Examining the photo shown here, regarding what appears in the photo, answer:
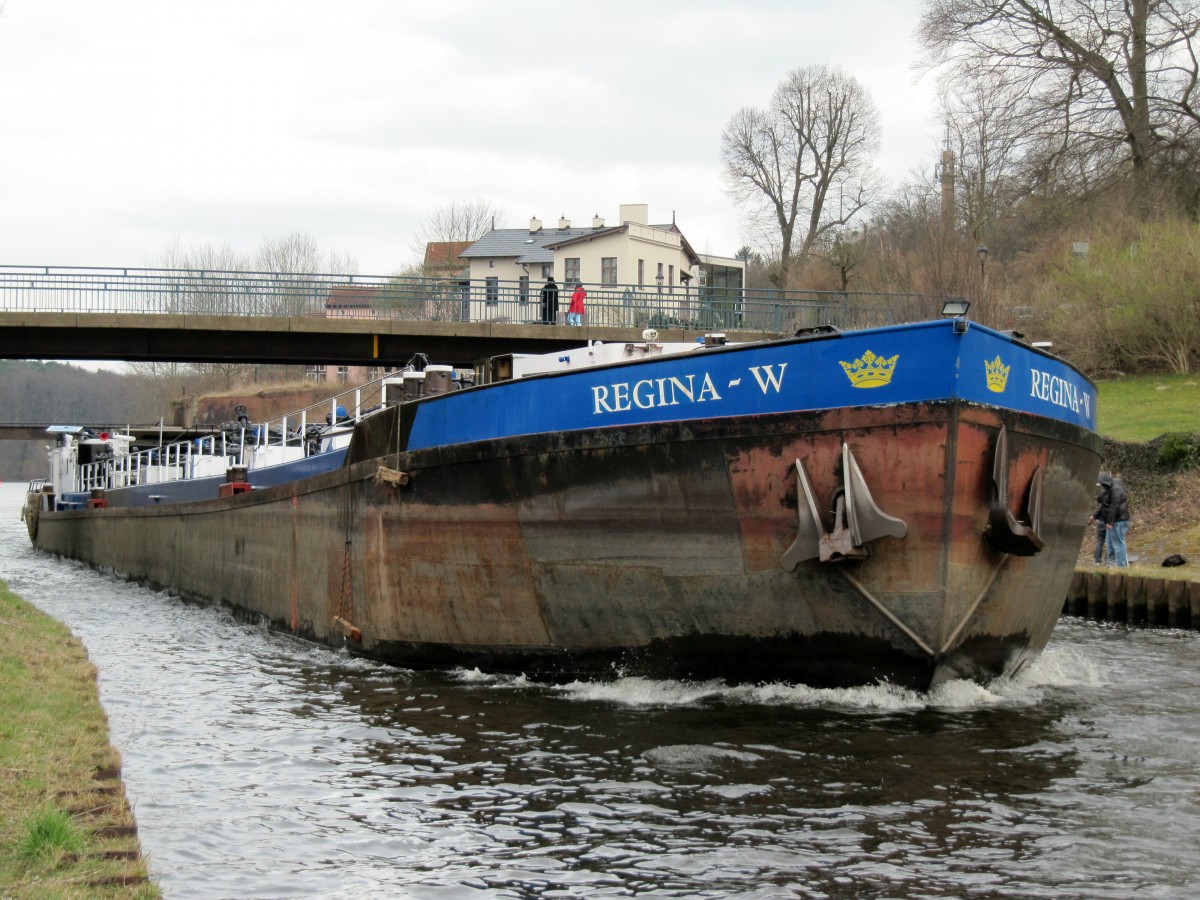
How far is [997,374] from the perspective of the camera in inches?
382

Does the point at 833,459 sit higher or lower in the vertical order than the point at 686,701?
higher

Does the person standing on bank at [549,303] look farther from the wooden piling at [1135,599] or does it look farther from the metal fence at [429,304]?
the wooden piling at [1135,599]

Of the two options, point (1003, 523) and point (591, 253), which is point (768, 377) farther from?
point (591, 253)

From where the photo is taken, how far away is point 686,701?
10203 mm

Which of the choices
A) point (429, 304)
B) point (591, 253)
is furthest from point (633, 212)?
point (429, 304)

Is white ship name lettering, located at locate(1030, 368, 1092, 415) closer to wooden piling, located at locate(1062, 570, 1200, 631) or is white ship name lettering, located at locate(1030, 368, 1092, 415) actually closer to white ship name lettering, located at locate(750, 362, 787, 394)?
white ship name lettering, located at locate(750, 362, 787, 394)

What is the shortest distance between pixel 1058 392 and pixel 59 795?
A: 334 inches

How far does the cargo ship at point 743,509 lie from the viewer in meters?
9.39

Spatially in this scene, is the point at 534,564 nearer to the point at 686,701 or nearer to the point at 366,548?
the point at 686,701

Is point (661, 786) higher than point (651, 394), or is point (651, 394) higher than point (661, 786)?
point (651, 394)

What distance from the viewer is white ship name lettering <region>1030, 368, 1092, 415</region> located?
34.0 ft

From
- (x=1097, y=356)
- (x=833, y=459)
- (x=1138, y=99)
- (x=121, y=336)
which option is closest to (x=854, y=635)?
(x=833, y=459)

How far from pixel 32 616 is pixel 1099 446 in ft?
42.7

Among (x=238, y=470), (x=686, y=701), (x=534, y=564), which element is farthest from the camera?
(x=238, y=470)
